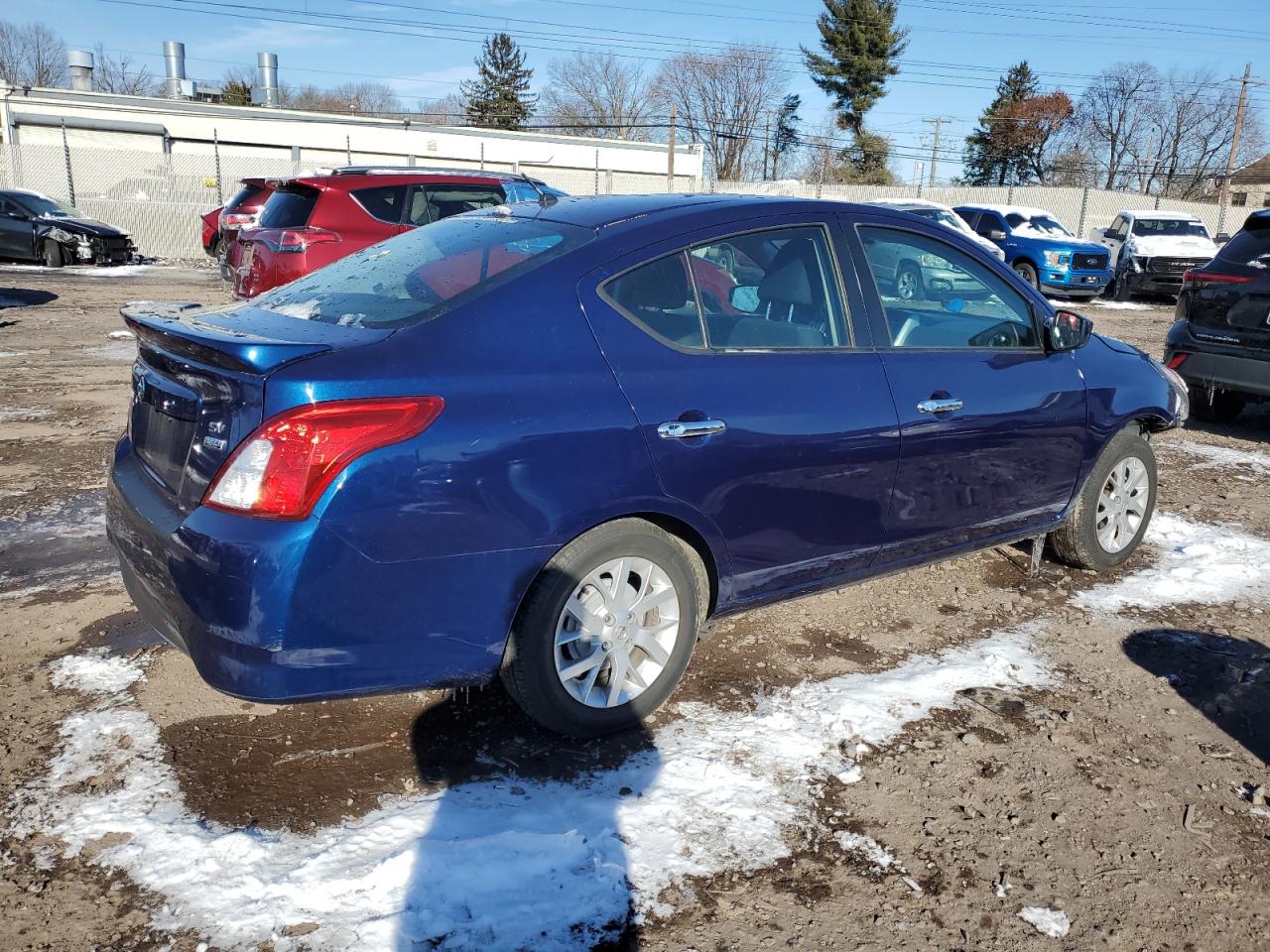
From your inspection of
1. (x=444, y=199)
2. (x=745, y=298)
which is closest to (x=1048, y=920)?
(x=745, y=298)

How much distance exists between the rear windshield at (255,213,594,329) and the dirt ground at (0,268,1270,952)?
1330 mm

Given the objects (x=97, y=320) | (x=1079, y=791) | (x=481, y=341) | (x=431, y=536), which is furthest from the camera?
(x=97, y=320)

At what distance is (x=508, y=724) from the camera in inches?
131

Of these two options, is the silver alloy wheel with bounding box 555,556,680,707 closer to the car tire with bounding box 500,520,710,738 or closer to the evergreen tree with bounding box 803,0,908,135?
the car tire with bounding box 500,520,710,738

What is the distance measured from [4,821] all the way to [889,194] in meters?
35.4

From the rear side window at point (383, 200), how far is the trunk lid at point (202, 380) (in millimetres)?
6504

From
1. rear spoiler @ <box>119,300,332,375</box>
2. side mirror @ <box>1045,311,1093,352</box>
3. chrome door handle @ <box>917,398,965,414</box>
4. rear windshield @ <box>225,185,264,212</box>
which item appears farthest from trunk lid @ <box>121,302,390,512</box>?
rear windshield @ <box>225,185,264,212</box>

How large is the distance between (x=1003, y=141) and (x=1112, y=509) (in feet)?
211

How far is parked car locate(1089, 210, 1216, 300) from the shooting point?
20734 millimetres

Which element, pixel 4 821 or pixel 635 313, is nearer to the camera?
pixel 4 821

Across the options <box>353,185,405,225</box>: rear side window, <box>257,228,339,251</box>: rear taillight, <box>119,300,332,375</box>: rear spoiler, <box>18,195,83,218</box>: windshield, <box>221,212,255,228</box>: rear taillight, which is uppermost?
<box>353,185,405,225</box>: rear side window

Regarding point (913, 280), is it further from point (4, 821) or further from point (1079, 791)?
point (4, 821)

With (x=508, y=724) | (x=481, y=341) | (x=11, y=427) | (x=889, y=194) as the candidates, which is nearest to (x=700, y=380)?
(x=481, y=341)

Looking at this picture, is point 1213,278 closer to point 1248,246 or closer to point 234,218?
point 1248,246
